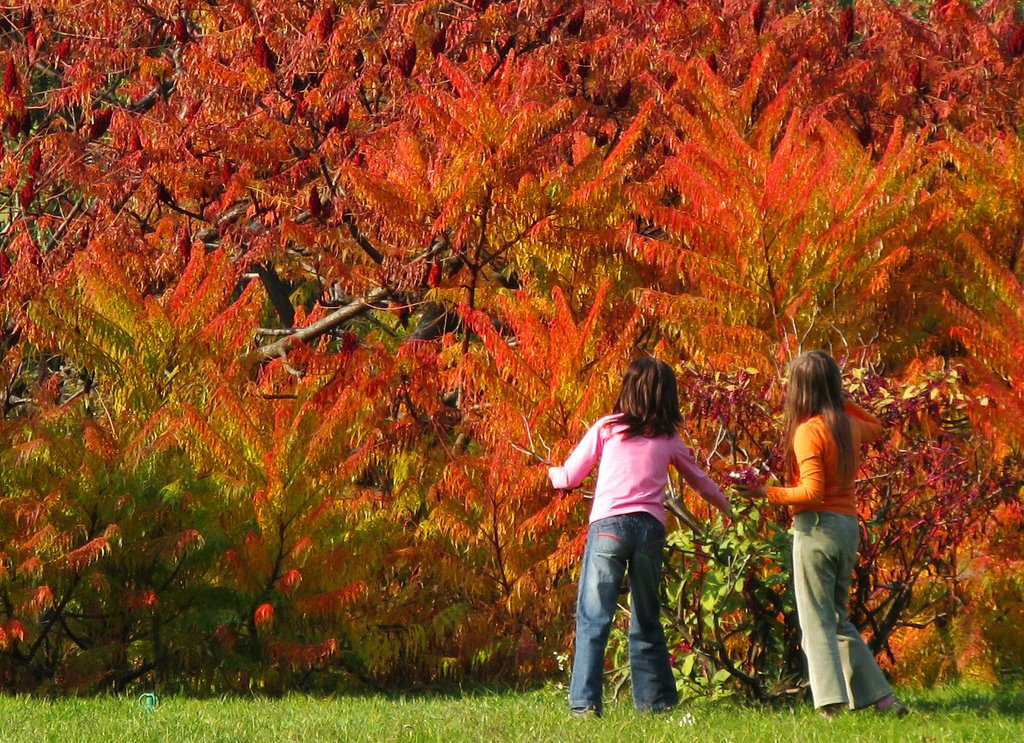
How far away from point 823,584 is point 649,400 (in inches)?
39.9

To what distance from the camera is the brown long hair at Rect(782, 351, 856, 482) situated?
5.78m

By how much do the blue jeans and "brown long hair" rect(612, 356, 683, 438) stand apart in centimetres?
36

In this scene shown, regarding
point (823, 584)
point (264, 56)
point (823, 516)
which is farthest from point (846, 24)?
point (823, 584)

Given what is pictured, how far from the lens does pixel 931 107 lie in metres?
12.9

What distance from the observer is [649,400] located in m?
5.95

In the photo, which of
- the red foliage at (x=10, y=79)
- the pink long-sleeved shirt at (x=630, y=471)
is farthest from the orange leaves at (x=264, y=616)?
the red foliage at (x=10, y=79)

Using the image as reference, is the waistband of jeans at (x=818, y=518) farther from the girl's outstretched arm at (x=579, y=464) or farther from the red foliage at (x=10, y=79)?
the red foliage at (x=10, y=79)

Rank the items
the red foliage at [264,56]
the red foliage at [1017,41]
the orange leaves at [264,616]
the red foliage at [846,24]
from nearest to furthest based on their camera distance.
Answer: the orange leaves at [264,616] < the red foliage at [264,56] < the red foliage at [1017,41] < the red foliage at [846,24]

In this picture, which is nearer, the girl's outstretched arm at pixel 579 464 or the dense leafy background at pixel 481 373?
the girl's outstretched arm at pixel 579 464

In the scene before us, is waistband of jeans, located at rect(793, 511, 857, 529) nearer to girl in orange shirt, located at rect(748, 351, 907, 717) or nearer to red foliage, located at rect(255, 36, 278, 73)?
girl in orange shirt, located at rect(748, 351, 907, 717)

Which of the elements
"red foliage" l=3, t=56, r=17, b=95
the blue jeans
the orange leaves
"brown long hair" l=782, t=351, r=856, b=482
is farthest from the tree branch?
"brown long hair" l=782, t=351, r=856, b=482

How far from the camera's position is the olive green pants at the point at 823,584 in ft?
19.0

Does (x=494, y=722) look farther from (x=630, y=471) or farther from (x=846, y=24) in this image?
(x=846, y=24)

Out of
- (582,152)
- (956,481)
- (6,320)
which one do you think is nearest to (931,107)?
(582,152)
